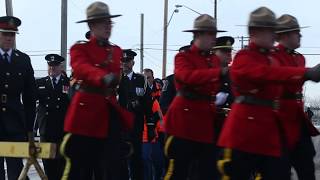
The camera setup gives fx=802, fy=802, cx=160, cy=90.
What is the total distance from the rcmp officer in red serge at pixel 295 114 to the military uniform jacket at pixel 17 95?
10.2ft

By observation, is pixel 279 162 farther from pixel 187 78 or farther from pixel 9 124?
pixel 9 124

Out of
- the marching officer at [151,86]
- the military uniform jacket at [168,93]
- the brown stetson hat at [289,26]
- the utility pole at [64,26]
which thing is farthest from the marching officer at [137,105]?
the utility pole at [64,26]

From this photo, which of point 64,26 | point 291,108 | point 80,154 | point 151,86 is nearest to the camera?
point 80,154

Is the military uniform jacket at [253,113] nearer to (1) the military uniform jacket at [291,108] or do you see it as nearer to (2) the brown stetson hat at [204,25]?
(1) the military uniform jacket at [291,108]

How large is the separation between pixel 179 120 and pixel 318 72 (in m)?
2.34

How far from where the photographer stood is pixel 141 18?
56156 millimetres

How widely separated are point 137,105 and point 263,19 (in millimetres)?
5837

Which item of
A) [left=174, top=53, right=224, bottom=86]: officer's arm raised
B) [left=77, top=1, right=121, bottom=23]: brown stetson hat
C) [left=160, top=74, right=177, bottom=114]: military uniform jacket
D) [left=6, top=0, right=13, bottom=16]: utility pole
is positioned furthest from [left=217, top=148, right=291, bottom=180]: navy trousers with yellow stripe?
[left=6, top=0, right=13, bottom=16]: utility pole

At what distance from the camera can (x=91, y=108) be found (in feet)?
25.3

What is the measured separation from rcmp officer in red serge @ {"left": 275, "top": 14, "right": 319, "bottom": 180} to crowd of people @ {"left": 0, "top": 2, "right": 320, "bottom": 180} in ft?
0.03

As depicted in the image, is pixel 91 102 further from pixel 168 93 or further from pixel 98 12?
pixel 168 93

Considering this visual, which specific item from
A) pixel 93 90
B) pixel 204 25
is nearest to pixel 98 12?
pixel 93 90

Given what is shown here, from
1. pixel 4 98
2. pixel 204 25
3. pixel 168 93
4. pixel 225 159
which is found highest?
pixel 204 25

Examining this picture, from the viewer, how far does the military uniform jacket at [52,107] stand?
12023mm
